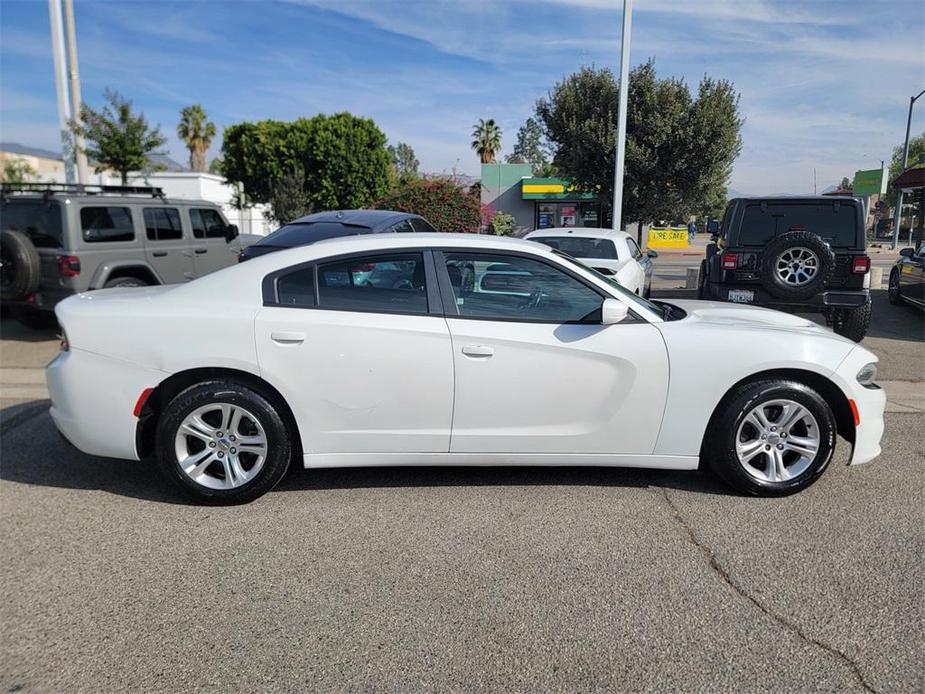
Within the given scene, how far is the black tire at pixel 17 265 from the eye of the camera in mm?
7766

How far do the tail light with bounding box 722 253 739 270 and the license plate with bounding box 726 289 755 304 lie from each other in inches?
11.4

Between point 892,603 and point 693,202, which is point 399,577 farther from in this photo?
point 693,202

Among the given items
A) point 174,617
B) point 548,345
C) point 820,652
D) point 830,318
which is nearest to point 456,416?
point 548,345

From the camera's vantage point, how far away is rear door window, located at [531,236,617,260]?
29.8 feet

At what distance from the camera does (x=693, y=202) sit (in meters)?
19.1

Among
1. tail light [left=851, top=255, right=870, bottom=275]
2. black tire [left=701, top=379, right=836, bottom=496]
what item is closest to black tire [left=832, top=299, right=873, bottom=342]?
tail light [left=851, top=255, right=870, bottom=275]

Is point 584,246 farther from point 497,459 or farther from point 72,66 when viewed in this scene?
point 72,66

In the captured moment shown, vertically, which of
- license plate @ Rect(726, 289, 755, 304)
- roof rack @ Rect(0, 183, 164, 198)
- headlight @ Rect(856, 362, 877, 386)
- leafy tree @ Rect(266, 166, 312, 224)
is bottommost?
headlight @ Rect(856, 362, 877, 386)

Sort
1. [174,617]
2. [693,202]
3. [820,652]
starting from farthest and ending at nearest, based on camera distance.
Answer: [693,202] → [174,617] → [820,652]

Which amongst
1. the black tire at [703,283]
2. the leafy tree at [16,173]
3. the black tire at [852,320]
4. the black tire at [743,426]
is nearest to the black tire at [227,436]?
the black tire at [743,426]

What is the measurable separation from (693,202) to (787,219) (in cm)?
1146

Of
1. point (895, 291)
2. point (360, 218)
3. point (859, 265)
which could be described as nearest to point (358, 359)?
point (360, 218)

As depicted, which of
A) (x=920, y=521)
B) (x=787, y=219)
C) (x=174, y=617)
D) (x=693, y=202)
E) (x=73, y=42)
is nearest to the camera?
(x=174, y=617)

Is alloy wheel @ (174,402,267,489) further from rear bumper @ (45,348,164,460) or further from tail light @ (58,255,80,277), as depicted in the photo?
tail light @ (58,255,80,277)
